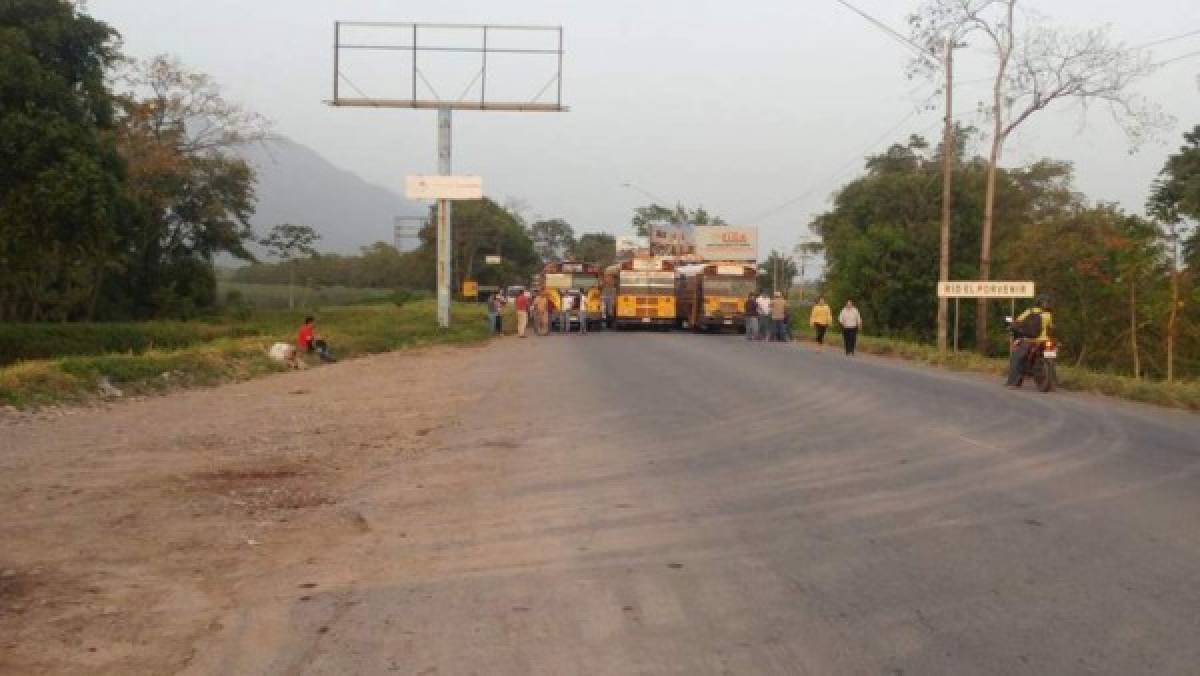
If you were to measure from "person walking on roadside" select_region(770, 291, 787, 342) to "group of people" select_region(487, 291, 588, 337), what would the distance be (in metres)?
7.58

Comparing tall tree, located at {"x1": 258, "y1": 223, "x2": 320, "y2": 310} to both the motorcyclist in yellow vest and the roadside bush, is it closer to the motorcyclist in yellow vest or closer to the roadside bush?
the roadside bush

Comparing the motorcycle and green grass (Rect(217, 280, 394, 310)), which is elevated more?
the motorcycle

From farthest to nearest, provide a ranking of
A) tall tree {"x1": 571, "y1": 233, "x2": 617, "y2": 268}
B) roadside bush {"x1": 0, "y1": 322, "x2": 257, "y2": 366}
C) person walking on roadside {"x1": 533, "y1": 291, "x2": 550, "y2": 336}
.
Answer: tall tree {"x1": 571, "y1": 233, "x2": 617, "y2": 268}
person walking on roadside {"x1": 533, "y1": 291, "x2": 550, "y2": 336}
roadside bush {"x1": 0, "y1": 322, "x2": 257, "y2": 366}

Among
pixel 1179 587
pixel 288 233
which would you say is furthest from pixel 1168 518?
pixel 288 233

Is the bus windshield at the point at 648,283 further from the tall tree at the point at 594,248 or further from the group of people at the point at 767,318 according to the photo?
the tall tree at the point at 594,248

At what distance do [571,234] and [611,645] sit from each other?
14380 cm

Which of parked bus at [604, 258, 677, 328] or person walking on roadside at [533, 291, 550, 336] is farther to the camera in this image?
parked bus at [604, 258, 677, 328]

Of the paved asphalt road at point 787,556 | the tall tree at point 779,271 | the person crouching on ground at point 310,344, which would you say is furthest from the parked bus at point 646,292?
the tall tree at point 779,271

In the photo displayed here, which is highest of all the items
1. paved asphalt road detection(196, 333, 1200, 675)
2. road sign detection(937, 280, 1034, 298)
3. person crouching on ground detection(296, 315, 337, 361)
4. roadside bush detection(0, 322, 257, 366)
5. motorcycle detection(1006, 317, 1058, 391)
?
road sign detection(937, 280, 1034, 298)

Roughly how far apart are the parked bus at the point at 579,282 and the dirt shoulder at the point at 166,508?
3038cm

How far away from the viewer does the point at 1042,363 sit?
63.7ft

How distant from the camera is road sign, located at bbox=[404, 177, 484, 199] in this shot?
38.5 meters

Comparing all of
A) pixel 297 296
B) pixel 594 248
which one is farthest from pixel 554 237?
pixel 297 296

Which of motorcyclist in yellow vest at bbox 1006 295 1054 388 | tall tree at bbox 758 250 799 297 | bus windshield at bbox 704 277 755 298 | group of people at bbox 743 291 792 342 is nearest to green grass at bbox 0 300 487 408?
group of people at bbox 743 291 792 342
